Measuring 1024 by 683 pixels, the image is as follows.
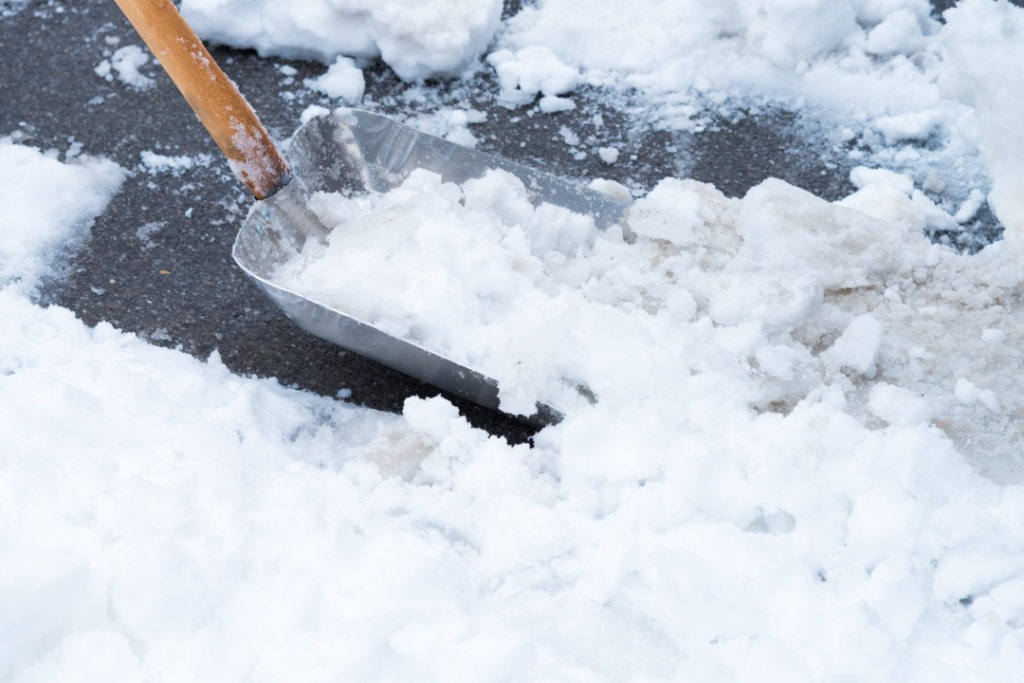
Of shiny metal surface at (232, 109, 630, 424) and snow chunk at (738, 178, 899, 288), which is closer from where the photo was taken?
shiny metal surface at (232, 109, 630, 424)

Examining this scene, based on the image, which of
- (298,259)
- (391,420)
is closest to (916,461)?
(391,420)

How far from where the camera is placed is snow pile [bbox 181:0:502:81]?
2.35 metres

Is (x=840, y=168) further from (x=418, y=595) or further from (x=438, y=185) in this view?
(x=418, y=595)

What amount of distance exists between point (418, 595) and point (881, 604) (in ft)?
2.40

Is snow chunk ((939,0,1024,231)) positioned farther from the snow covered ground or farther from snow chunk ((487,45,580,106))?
snow chunk ((487,45,580,106))

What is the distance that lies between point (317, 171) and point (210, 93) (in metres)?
0.30

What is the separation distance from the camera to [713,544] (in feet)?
3.99

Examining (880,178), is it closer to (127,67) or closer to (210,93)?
(210,93)

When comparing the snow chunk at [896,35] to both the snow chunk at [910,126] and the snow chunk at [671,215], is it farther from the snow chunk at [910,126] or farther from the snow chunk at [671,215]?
the snow chunk at [671,215]

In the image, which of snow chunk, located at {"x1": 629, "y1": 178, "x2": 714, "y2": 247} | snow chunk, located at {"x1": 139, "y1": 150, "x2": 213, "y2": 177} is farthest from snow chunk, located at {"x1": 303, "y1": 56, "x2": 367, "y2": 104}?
snow chunk, located at {"x1": 629, "y1": 178, "x2": 714, "y2": 247}

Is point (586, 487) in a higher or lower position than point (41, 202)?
higher

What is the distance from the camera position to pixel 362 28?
7.91 feet

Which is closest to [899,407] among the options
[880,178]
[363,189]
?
[880,178]

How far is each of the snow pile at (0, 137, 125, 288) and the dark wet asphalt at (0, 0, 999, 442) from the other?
0.18ft
